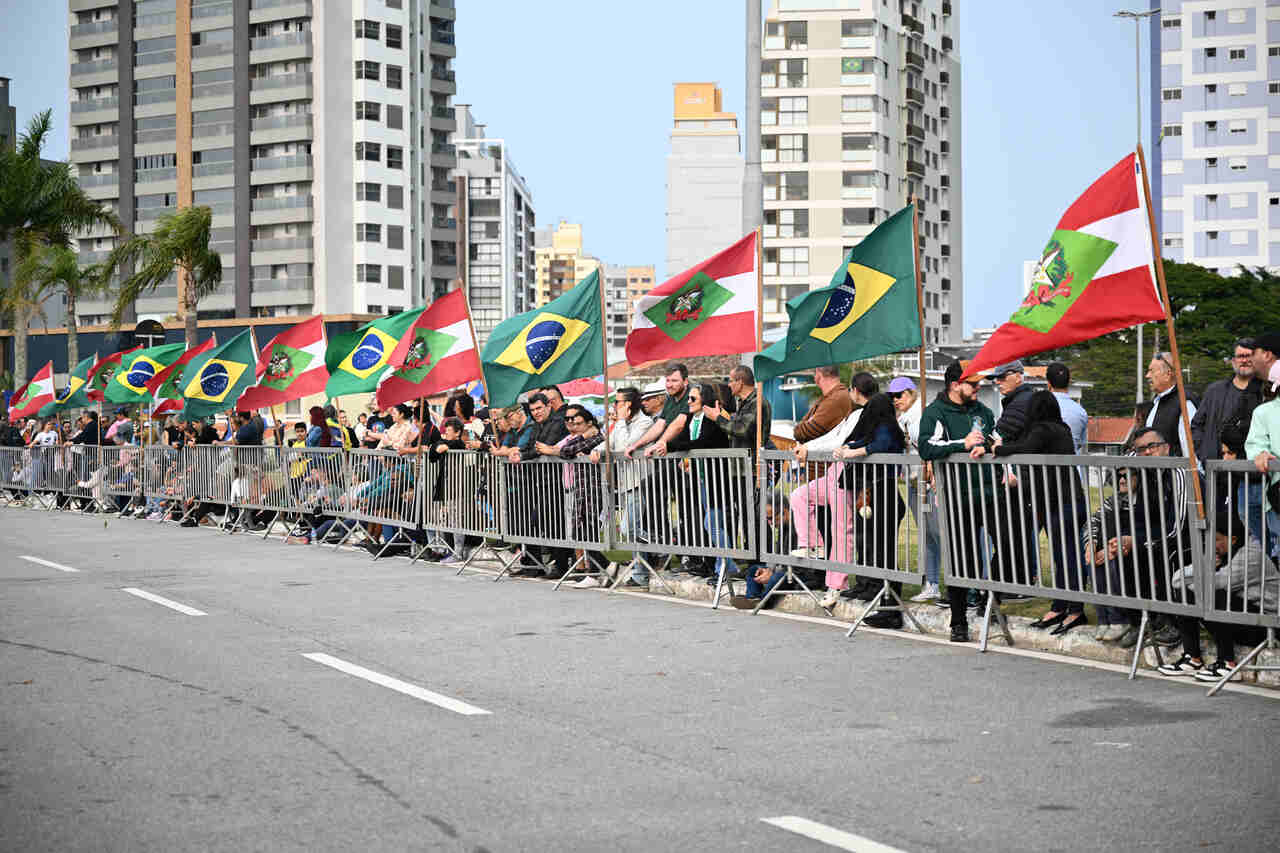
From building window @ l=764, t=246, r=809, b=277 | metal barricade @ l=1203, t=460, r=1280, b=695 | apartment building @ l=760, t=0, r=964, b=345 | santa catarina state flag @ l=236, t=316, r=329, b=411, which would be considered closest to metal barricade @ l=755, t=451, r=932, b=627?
metal barricade @ l=1203, t=460, r=1280, b=695

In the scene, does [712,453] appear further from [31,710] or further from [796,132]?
[796,132]

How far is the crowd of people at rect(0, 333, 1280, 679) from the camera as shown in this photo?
30.5ft

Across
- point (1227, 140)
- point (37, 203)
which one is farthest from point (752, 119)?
point (1227, 140)

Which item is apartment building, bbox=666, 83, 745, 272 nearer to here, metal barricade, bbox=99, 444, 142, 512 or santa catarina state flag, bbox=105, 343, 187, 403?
metal barricade, bbox=99, 444, 142, 512

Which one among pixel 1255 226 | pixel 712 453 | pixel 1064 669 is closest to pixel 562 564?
pixel 712 453

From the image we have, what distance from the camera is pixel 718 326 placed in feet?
46.1

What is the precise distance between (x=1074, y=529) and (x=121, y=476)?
2504 cm

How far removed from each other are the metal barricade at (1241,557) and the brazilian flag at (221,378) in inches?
757

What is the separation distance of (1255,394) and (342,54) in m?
88.0

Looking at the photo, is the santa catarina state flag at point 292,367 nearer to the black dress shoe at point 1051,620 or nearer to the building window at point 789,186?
the black dress shoe at point 1051,620

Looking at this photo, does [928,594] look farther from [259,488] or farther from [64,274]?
[64,274]

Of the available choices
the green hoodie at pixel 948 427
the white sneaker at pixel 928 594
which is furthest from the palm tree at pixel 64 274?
the green hoodie at pixel 948 427

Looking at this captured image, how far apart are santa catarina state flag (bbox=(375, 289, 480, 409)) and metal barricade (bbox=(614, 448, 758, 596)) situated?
339 centimetres

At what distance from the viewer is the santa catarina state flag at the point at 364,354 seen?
20438mm
